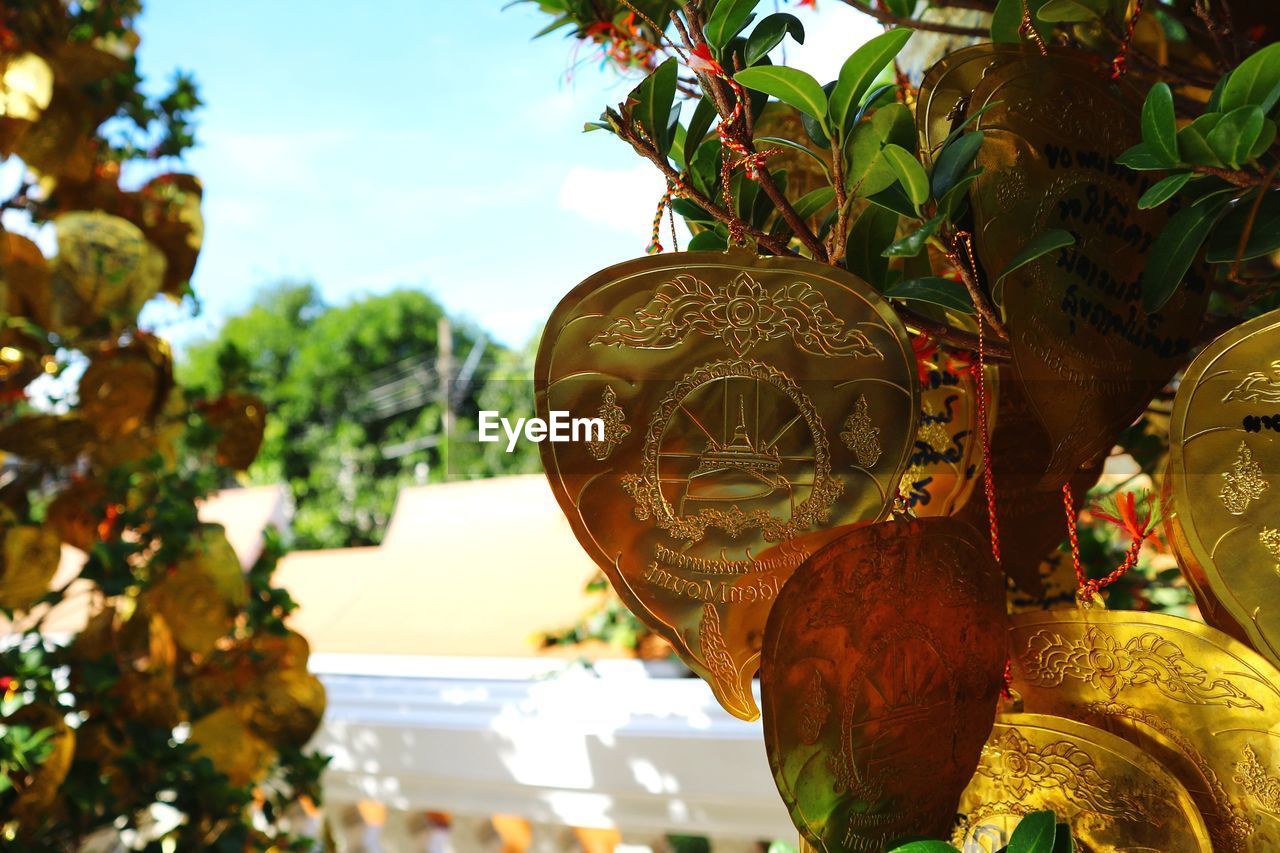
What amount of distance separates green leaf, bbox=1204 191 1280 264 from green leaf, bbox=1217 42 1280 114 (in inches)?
1.6

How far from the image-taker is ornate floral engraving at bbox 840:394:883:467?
0.33 m

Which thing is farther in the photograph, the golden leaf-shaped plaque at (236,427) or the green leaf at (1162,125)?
the golden leaf-shaped plaque at (236,427)

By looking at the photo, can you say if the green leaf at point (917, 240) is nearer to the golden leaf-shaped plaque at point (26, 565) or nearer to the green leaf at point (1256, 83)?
the green leaf at point (1256, 83)

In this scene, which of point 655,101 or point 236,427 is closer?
point 655,101

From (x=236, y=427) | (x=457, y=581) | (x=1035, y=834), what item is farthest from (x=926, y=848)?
(x=457, y=581)

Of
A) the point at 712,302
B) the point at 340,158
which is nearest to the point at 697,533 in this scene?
the point at 712,302

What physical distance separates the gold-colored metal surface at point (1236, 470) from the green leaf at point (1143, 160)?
2.5 inches

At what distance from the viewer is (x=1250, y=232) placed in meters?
0.34

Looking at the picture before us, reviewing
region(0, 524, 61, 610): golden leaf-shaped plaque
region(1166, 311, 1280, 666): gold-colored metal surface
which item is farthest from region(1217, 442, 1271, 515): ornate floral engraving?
region(0, 524, 61, 610): golden leaf-shaped plaque

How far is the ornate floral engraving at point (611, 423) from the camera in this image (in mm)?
338

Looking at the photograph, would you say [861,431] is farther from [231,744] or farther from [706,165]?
[231,744]

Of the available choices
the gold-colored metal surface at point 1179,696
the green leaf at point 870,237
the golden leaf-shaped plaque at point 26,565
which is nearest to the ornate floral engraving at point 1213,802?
the gold-colored metal surface at point 1179,696

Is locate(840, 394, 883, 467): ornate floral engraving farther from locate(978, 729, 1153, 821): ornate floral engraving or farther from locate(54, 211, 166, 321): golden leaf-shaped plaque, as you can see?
locate(54, 211, 166, 321): golden leaf-shaped plaque

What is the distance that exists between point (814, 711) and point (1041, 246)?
0.58 feet
